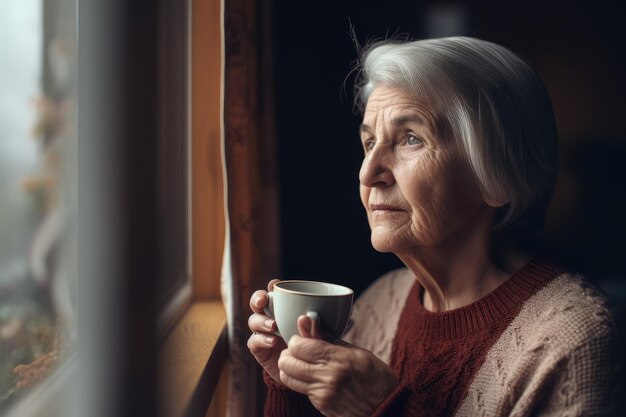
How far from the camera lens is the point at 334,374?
0.97 m

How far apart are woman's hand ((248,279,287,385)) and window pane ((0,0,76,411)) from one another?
35cm

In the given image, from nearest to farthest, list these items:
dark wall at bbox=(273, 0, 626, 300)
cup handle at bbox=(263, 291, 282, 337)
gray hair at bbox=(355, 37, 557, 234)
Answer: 1. cup handle at bbox=(263, 291, 282, 337)
2. gray hair at bbox=(355, 37, 557, 234)
3. dark wall at bbox=(273, 0, 626, 300)

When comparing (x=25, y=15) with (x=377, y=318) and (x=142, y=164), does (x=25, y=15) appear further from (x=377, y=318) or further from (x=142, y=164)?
(x=377, y=318)

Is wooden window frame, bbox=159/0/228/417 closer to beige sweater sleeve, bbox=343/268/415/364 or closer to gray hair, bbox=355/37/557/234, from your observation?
beige sweater sleeve, bbox=343/268/415/364

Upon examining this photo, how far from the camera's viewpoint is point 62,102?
0.86 metres

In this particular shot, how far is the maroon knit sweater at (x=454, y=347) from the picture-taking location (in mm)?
1174

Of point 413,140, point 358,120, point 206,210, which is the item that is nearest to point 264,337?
point 413,140

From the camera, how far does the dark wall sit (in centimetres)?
210

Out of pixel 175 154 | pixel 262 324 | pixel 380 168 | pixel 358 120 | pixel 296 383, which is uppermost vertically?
pixel 358 120

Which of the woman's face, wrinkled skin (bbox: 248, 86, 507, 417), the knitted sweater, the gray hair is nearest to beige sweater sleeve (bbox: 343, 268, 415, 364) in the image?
the knitted sweater

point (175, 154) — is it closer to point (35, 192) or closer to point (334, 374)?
point (35, 192)

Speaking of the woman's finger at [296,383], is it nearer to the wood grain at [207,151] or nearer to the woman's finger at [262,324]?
the woman's finger at [262,324]

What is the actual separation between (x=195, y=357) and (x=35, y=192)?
56cm

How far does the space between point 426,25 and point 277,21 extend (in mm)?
615
